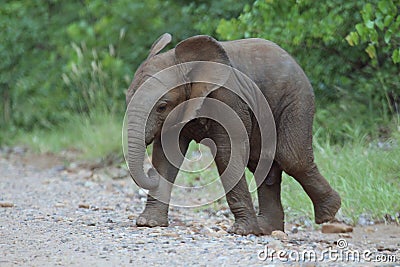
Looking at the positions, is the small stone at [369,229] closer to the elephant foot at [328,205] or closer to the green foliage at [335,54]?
the elephant foot at [328,205]

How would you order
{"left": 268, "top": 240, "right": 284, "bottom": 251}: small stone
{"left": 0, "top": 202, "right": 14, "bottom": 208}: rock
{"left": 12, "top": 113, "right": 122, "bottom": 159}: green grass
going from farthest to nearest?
{"left": 12, "top": 113, "right": 122, "bottom": 159}: green grass < {"left": 0, "top": 202, "right": 14, "bottom": 208}: rock < {"left": 268, "top": 240, "right": 284, "bottom": 251}: small stone

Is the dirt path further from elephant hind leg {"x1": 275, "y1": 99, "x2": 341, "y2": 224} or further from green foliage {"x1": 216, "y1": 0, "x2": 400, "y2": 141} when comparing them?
green foliage {"x1": 216, "y1": 0, "x2": 400, "y2": 141}

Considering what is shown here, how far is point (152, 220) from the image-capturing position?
6.85m

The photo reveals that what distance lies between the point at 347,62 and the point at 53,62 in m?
6.53

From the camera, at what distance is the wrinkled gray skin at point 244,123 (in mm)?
6418

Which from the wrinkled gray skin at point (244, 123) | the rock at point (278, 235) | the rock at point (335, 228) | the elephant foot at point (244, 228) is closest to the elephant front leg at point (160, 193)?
the wrinkled gray skin at point (244, 123)

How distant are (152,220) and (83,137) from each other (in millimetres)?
6770

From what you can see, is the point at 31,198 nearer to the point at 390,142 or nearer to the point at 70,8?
the point at 390,142

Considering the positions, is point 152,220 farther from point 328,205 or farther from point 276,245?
point 328,205

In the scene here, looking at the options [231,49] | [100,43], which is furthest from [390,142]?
[100,43]

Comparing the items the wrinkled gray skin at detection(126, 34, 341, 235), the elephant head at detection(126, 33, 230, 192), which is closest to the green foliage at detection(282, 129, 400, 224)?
the wrinkled gray skin at detection(126, 34, 341, 235)

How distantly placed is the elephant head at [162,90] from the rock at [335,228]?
7.04ft

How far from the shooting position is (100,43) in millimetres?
15344

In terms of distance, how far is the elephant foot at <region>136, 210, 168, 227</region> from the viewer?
6.83 m
